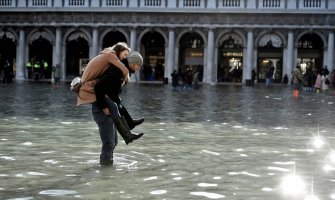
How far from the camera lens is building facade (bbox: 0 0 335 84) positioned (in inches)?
2106

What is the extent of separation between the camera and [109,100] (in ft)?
25.7

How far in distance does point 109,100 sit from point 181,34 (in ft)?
156

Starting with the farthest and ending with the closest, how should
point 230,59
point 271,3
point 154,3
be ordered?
point 230,59 → point 154,3 → point 271,3

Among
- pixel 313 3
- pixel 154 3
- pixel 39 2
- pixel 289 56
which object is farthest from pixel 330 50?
pixel 39 2

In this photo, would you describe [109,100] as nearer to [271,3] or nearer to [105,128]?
[105,128]

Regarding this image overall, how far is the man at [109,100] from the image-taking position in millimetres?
7873

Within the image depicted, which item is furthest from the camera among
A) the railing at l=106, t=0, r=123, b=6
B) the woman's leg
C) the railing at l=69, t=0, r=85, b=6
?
the railing at l=69, t=0, r=85, b=6

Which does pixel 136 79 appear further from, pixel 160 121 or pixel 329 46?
pixel 160 121

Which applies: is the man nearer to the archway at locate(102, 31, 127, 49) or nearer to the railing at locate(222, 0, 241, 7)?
the railing at locate(222, 0, 241, 7)

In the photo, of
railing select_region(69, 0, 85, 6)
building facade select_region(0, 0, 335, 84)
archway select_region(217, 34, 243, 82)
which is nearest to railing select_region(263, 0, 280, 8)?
building facade select_region(0, 0, 335, 84)

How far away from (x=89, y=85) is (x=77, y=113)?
9.49 meters

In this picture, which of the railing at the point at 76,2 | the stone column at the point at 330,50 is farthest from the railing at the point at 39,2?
the stone column at the point at 330,50

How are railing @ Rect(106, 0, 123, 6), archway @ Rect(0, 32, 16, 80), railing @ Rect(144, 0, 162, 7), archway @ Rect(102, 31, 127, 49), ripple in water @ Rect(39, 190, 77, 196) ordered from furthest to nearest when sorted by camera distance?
archway @ Rect(0, 32, 16, 80)
archway @ Rect(102, 31, 127, 49)
railing @ Rect(106, 0, 123, 6)
railing @ Rect(144, 0, 162, 7)
ripple in water @ Rect(39, 190, 77, 196)

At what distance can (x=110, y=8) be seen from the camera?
54719mm
